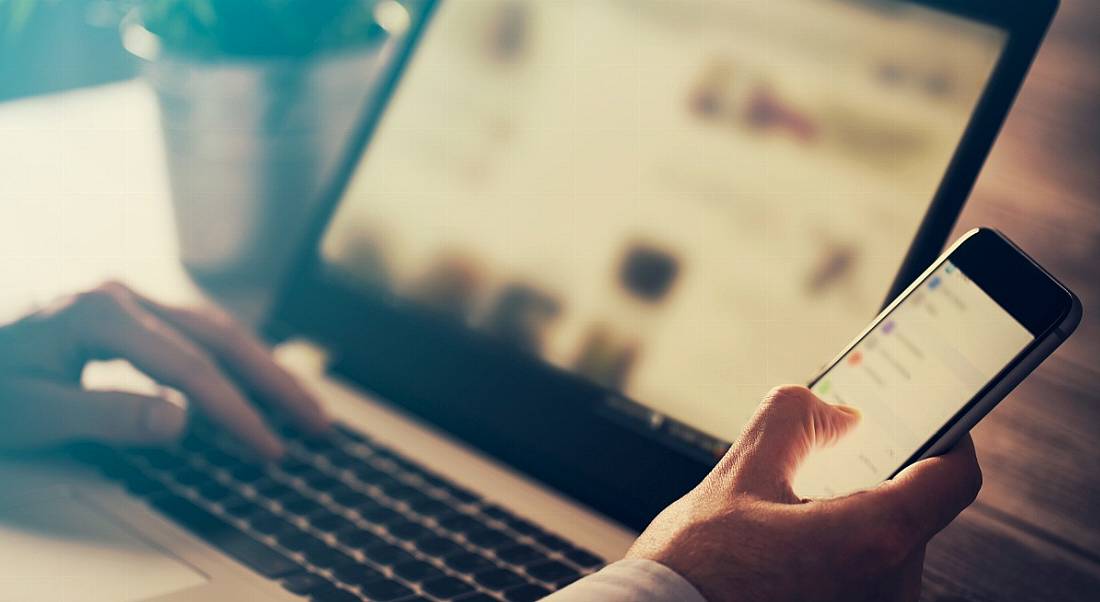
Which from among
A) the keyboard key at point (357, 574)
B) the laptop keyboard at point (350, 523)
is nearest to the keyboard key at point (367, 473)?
the laptop keyboard at point (350, 523)

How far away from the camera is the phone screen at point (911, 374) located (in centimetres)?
52

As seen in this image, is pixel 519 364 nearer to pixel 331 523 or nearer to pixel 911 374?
pixel 331 523

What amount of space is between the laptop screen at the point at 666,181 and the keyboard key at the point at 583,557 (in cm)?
9

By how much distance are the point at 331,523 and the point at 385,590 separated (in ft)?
0.28

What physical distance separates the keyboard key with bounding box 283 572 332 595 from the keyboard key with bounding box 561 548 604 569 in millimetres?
132

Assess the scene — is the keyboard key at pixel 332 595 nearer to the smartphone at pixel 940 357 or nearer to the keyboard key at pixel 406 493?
the keyboard key at pixel 406 493

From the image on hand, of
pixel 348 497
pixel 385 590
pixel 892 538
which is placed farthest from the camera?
pixel 348 497

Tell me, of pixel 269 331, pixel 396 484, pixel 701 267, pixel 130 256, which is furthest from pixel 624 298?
pixel 130 256

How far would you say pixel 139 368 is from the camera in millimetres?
760

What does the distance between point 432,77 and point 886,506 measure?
1.63ft

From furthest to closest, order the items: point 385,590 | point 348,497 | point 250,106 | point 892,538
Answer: point 250,106, point 348,497, point 385,590, point 892,538

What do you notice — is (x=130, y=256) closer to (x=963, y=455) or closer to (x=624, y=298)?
(x=624, y=298)

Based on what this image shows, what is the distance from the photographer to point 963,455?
1.65 feet

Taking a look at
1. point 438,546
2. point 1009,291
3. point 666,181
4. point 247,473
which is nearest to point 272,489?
point 247,473
